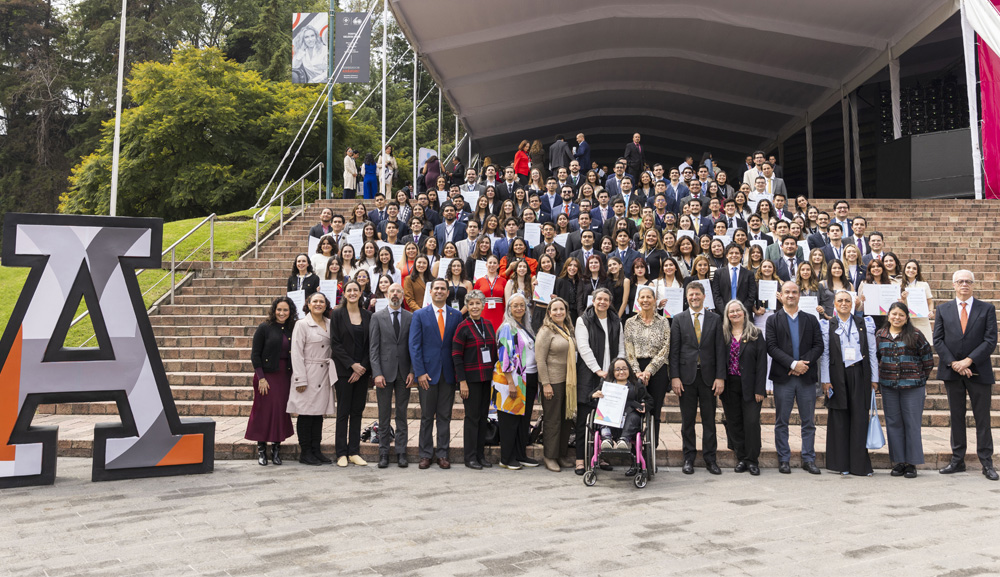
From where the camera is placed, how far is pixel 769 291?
8680 mm

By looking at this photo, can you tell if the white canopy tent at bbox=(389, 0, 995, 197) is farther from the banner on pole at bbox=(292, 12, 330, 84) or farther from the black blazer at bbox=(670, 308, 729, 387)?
the black blazer at bbox=(670, 308, 729, 387)

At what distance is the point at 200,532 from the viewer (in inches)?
194

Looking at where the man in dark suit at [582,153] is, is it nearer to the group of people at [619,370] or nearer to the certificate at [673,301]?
the certificate at [673,301]

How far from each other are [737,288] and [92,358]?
266 inches

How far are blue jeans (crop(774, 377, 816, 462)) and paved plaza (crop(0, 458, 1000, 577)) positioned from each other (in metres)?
0.28

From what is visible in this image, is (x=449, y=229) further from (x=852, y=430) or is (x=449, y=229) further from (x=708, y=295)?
(x=852, y=430)

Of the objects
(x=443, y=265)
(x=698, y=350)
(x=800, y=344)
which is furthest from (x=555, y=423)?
(x=443, y=265)

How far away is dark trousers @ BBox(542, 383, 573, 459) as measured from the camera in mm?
7109

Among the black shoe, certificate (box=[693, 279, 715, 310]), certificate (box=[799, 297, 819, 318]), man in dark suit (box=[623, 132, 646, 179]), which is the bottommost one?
the black shoe

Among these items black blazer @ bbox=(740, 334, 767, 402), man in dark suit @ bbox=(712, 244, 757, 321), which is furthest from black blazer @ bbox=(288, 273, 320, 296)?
black blazer @ bbox=(740, 334, 767, 402)

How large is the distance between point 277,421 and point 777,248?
6.63 meters

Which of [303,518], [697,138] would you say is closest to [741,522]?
[303,518]

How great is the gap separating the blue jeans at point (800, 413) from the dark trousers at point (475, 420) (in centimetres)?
280

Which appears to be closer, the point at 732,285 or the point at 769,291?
the point at 769,291
